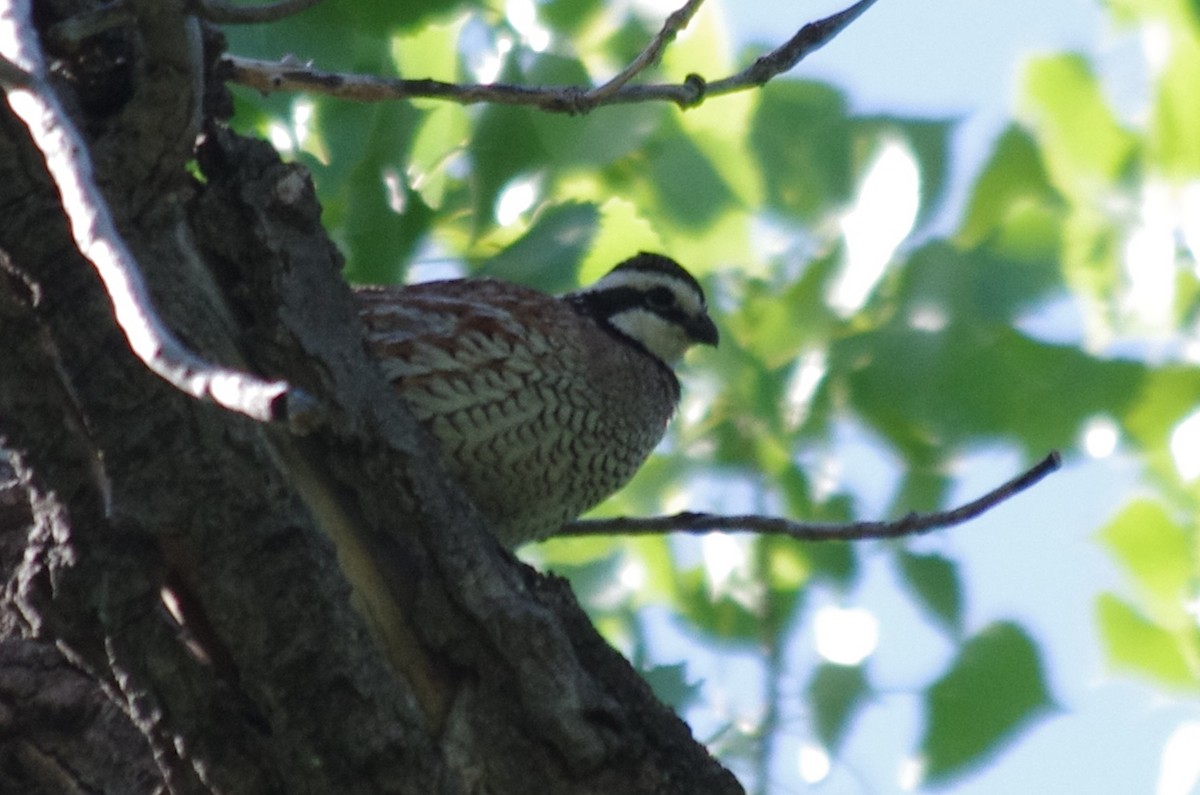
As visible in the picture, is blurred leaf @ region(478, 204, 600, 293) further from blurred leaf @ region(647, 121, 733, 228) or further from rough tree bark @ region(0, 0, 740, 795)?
rough tree bark @ region(0, 0, 740, 795)

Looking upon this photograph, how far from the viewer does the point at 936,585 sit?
4438 mm

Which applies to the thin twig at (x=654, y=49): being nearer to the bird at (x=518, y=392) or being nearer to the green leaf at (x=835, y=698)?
the bird at (x=518, y=392)

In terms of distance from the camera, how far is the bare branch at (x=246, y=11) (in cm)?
193

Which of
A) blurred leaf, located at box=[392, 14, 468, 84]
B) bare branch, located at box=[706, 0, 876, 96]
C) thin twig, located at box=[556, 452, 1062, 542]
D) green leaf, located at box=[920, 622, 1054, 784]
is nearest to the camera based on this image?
bare branch, located at box=[706, 0, 876, 96]

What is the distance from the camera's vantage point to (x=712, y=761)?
8.07 ft

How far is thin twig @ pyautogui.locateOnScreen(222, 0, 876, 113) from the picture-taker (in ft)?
8.37

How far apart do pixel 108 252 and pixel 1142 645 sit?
4.12 meters

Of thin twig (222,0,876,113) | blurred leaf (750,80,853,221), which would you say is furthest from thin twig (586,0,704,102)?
blurred leaf (750,80,853,221)

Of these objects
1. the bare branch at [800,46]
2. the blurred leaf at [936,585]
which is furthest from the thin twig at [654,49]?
the blurred leaf at [936,585]

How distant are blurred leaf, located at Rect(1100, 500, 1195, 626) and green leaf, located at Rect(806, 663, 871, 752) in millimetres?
924

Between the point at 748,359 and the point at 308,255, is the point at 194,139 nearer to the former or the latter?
the point at 308,255

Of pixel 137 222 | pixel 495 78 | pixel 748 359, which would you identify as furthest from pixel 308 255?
pixel 748 359

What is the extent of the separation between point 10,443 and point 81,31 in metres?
0.51

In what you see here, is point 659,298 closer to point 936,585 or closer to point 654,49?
point 936,585
